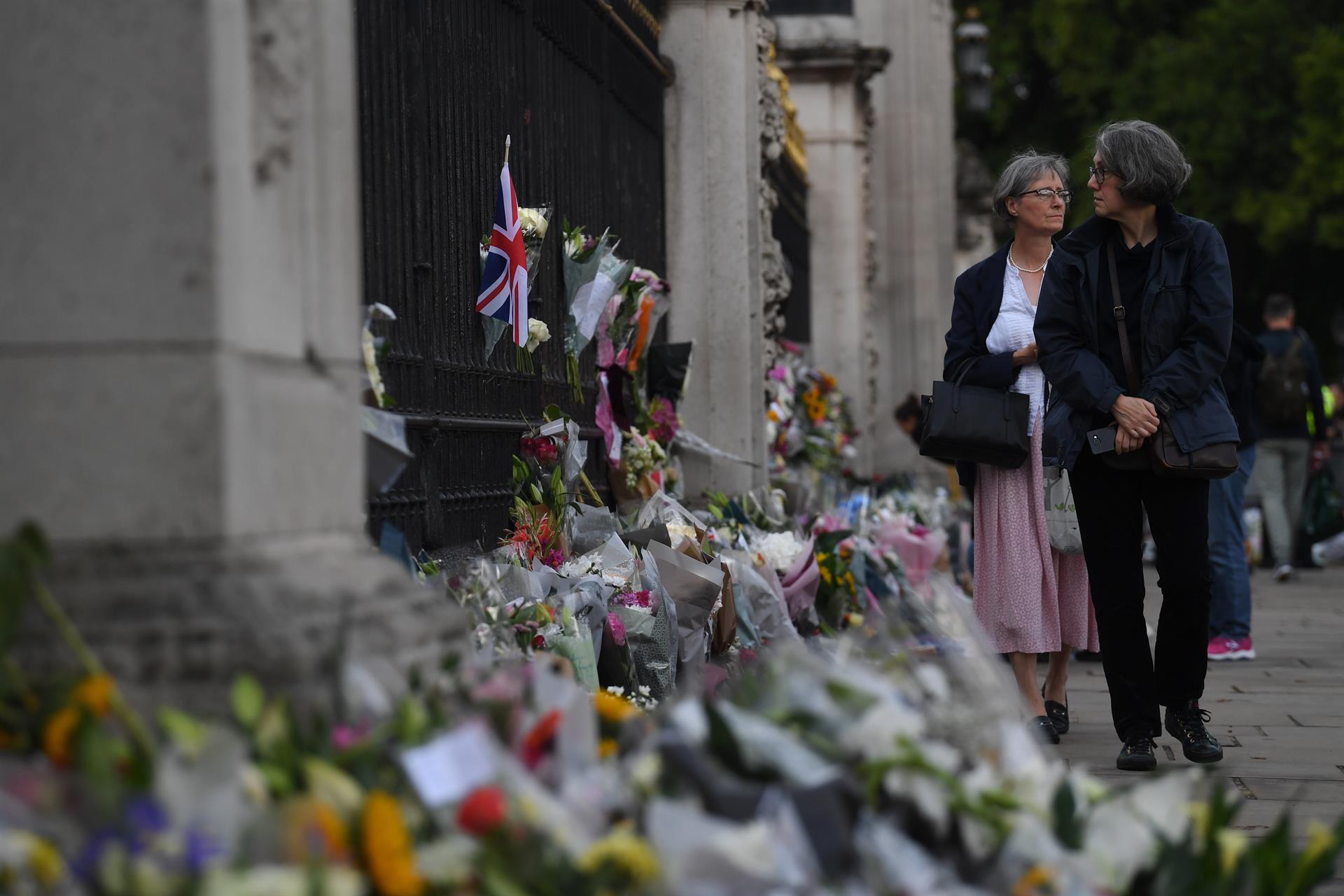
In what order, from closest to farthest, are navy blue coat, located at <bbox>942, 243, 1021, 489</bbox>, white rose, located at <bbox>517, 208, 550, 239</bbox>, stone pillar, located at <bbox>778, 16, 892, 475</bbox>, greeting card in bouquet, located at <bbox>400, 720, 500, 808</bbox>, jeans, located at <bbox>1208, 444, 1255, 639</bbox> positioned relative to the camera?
greeting card in bouquet, located at <bbox>400, 720, 500, 808</bbox>
white rose, located at <bbox>517, 208, 550, 239</bbox>
navy blue coat, located at <bbox>942, 243, 1021, 489</bbox>
jeans, located at <bbox>1208, 444, 1255, 639</bbox>
stone pillar, located at <bbox>778, 16, 892, 475</bbox>

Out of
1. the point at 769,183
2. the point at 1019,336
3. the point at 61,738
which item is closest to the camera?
the point at 61,738

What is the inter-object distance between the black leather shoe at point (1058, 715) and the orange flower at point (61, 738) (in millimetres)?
4531

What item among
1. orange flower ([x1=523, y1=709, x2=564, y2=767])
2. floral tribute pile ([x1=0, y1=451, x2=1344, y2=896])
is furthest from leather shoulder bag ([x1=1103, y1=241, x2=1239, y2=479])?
orange flower ([x1=523, y1=709, x2=564, y2=767])

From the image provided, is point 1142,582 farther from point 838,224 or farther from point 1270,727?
point 838,224

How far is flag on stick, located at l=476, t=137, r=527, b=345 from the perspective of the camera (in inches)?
235

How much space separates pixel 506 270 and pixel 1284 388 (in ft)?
30.9

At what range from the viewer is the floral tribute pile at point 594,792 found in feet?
7.70

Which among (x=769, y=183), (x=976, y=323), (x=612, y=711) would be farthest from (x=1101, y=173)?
(x=769, y=183)

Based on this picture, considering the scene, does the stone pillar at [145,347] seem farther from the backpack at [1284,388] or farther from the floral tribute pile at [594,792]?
the backpack at [1284,388]

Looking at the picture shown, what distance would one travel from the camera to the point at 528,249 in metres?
6.45

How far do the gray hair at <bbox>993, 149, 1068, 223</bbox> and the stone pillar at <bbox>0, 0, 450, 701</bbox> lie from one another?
4.30 metres

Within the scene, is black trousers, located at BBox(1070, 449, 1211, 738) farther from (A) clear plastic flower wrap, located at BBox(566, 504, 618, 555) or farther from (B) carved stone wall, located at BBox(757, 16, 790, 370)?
(B) carved stone wall, located at BBox(757, 16, 790, 370)

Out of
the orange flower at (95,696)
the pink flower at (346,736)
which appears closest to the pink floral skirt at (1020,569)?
the pink flower at (346,736)

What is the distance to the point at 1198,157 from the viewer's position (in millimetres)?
30000
